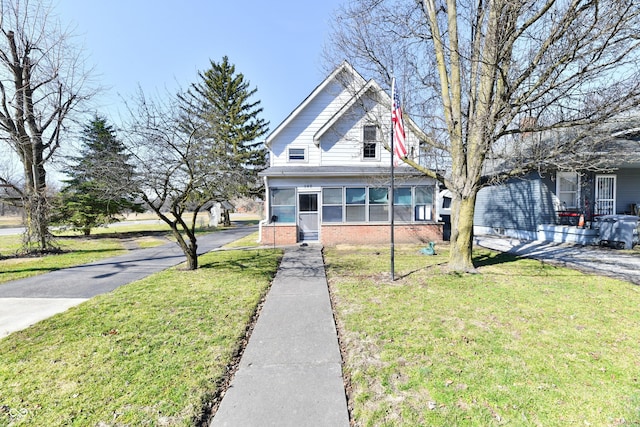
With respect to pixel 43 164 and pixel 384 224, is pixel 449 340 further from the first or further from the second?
pixel 43 164

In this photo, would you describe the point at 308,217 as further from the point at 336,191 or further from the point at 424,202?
the point at 424,202

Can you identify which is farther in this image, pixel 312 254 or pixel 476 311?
pixel 312 254

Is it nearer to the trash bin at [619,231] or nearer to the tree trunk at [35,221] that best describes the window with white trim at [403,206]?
the trash bin at [619,231]

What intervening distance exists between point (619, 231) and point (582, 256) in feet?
9.53

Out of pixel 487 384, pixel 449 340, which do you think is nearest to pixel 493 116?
pixel 449 340

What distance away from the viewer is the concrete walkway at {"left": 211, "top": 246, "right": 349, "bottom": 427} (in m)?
2.46

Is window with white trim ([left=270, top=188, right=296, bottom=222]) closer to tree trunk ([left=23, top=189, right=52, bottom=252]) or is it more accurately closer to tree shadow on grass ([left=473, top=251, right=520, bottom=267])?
tree shadow on grass ([left=473, top=251, right=520, bottom=267])

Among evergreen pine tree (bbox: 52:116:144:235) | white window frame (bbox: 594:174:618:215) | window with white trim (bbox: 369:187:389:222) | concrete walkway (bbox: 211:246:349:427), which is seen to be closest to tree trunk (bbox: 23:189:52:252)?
evergreen pine tree (bbox: 52:116:144:235)

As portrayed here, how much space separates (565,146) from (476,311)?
14.5 feet

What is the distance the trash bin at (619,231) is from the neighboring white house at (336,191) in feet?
20.3

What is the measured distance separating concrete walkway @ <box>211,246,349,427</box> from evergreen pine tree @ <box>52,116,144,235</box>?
507cm

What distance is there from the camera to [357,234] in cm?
Answer: 1341

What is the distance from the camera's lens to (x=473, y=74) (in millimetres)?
6918

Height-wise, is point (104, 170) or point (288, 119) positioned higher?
point (288, 119)
